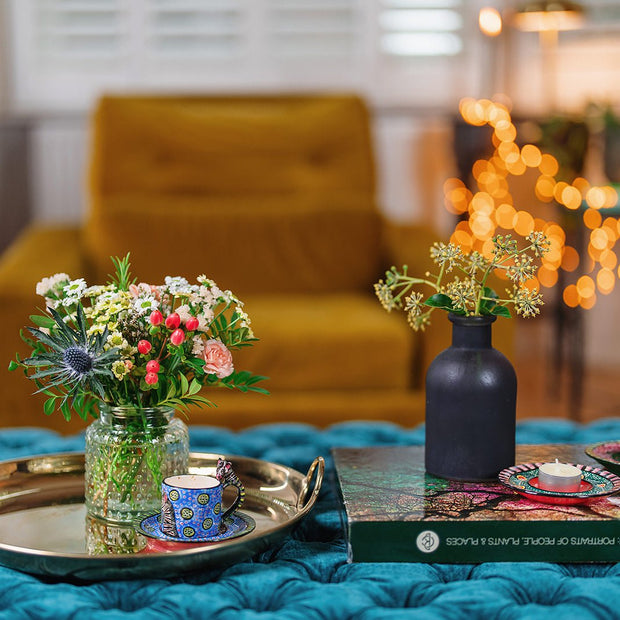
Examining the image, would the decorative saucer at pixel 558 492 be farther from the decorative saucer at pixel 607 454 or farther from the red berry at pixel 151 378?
the red berry at pixel 151 378

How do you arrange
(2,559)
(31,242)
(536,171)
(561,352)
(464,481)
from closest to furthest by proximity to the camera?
(2,559)
(464,481)
(31,242)
(561,352)
(536,171)

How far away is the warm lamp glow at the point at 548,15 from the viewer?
9.88ft

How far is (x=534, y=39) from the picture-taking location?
3.43 meters

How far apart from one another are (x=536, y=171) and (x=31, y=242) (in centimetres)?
192

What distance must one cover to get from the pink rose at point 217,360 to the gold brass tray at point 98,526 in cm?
17

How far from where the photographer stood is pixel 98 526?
989mm

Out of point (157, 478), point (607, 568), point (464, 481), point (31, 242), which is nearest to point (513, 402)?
point (464, 481)

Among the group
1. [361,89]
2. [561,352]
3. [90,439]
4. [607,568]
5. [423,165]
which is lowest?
[561,352]

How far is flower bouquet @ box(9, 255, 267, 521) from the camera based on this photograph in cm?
96

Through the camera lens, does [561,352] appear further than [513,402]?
Yes

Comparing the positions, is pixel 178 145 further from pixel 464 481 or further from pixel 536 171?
pixel 464 481

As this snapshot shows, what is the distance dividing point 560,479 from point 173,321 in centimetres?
45

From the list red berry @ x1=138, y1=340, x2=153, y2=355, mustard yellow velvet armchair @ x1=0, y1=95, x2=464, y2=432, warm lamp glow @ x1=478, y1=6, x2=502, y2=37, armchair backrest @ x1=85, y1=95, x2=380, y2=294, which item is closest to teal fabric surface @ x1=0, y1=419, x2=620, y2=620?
red berry @ x1=138, y1=340, x2=153, y2=355

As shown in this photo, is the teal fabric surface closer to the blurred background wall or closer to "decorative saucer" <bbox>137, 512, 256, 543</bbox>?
"decorative saucer" <bbox>137, 512, 256, 543</bbox>
